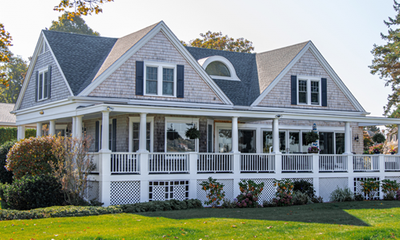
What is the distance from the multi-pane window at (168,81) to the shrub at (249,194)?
5210mm

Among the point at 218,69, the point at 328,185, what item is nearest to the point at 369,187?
the point at 328,185

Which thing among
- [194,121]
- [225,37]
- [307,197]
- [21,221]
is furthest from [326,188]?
[225,37]

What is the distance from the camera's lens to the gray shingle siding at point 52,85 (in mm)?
18172

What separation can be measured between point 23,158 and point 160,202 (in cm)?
523

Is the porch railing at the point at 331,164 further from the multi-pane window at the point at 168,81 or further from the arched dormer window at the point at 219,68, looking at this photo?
the multi-pane window at the point at 168,81

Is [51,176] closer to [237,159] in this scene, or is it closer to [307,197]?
[237,159]

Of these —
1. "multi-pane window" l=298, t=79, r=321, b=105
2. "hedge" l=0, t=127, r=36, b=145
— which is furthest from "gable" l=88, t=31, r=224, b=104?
"hedge" l=0, t=127, r=36, b=145

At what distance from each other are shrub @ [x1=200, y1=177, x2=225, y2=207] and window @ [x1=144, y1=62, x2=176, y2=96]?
15.1 feet

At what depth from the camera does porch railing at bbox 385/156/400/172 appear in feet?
66.2

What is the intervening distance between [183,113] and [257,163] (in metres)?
3.83

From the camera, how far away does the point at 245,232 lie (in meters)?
10.4

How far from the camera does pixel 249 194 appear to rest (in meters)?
16.0

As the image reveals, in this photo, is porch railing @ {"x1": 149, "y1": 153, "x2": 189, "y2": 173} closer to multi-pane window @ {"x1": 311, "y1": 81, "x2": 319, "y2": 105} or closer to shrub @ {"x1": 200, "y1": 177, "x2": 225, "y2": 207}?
shrub @ {"x1": 200, "y1": 177, "x2": 225, "y2": 207}

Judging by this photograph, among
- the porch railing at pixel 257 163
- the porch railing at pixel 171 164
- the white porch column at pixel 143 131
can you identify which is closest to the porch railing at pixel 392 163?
the porch railing at pixel 257 163
